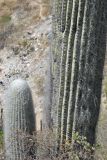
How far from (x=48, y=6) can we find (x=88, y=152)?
13.2 m

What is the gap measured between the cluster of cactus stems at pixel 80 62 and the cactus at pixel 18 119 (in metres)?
1.10

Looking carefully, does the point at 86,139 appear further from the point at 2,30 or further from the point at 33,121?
the point at 2,30

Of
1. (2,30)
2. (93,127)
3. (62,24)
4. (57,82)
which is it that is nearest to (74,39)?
(62,24)

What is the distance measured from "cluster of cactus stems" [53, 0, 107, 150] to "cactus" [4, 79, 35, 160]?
3.62 ft

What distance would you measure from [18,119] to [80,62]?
2.16 metres

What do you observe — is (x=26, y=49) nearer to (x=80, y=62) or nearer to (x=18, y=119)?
(x=18, y=119)

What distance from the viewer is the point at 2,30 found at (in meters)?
20.7

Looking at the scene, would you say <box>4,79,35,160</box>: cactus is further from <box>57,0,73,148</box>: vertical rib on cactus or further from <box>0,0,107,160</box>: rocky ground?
<box>0,0,107,160</box>: rocky ground

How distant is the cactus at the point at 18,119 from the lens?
10156mm

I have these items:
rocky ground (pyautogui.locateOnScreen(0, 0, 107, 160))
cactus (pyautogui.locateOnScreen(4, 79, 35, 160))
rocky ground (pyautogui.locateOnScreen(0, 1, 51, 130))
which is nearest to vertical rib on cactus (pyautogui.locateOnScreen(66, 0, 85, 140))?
cactus (pyautogui.locateOnScreen(4, 79, 35, 160))

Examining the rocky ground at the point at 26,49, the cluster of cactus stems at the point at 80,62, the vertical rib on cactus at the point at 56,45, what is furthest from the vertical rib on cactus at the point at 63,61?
the rocky ground at the point at 26,49

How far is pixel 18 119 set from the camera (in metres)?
10.1

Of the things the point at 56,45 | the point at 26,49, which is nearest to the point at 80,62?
the point at 56,45

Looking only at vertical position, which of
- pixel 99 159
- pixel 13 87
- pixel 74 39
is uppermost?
pixel 74 39
